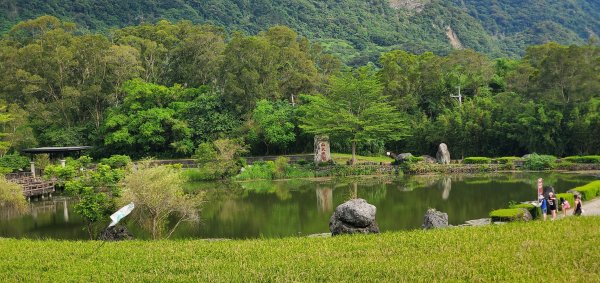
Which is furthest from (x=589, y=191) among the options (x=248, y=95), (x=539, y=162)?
(x=248, y=95)

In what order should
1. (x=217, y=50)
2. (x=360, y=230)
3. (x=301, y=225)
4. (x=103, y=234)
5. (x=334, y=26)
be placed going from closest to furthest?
(x=360, y=230) → (x=103, y=234) → (x=301, y=225) → (x=217, y=50) → (x=334, y=26)

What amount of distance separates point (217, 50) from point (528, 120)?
29523 millimetres

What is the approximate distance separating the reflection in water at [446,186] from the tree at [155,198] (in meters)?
13.4

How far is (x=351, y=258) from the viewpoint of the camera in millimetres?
11922

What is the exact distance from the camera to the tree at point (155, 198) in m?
19.1

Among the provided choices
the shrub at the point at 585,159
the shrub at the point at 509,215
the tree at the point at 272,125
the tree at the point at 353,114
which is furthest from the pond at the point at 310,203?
the tree at the point at 272,125

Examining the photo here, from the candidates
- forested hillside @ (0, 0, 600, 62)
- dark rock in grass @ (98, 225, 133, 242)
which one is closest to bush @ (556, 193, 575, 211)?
dark rock in grass @ (98, 225, 133, 242)

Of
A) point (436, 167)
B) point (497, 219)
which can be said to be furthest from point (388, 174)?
point (497, 219)

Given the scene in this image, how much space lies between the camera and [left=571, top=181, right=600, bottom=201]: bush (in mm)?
21391

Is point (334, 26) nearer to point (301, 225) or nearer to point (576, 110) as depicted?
point (576, 110)

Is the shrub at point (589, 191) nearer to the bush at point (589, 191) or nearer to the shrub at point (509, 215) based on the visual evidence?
the bush at point (589, 191)

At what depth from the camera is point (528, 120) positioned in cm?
4138

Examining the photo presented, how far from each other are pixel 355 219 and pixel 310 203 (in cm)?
1144

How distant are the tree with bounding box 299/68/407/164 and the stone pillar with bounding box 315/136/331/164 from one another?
506 millimetres
